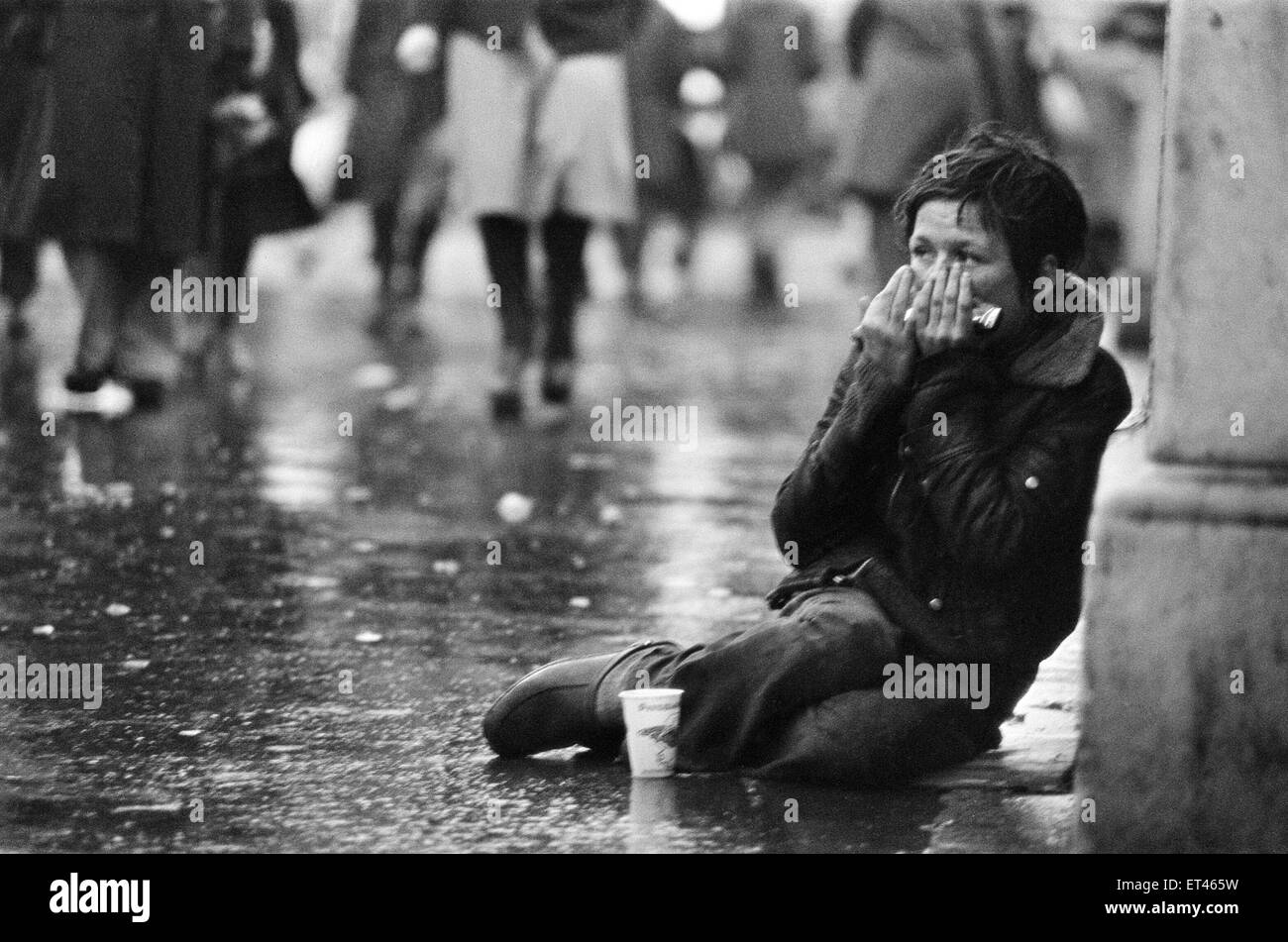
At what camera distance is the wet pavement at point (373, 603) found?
416 cm

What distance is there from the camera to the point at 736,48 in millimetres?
16578

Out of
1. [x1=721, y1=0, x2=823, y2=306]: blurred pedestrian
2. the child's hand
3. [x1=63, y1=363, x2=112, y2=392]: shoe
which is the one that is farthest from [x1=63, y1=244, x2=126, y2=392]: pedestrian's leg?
[x1=721, y1=0, x2=823, y2=306]: blurred pedestrian

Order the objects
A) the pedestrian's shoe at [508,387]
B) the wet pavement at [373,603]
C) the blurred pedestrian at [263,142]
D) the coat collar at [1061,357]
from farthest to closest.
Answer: the blurred pedestrian at [263,142] < the pedestrian's shoe at [508,387] < the coat collar at [1061,357] < the wet pavement at [373,603]

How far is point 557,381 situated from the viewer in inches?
427

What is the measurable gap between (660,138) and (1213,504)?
33.3 feet

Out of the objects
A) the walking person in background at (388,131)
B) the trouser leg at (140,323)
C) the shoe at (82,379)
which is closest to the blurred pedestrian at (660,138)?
the walking person in background at (388,131)

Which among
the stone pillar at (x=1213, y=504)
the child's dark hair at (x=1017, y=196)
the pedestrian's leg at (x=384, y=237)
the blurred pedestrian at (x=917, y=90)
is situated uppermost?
the blurred pedestrian at (x=917, y=90)

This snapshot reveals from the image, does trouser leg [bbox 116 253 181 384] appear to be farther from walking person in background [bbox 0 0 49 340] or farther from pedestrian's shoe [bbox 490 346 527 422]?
pedestrian's shoe [bbox 490 346 527 422]

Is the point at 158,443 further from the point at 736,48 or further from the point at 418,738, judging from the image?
the point at 736,48

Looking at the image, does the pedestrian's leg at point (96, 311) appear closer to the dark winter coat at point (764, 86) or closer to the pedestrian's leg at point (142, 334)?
the pedestrian's leg at point (142, 334)

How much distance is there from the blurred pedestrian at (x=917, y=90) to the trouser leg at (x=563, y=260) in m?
1.25

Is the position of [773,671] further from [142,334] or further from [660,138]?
[660,138]

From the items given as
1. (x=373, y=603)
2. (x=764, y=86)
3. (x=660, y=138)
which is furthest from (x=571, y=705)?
(x=764, y=86)
